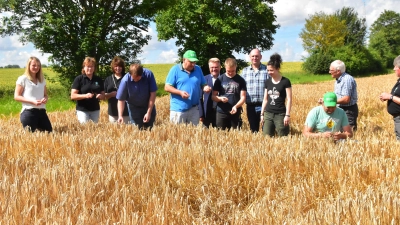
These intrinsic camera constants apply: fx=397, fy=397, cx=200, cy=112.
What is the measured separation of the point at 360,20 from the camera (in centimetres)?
6938

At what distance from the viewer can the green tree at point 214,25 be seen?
3006 cm

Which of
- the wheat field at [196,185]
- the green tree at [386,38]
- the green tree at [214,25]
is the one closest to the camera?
the wheat field at [196,185]

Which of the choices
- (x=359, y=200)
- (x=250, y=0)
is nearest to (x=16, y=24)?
(x=250, y=0)

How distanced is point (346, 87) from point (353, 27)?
68.4 metres

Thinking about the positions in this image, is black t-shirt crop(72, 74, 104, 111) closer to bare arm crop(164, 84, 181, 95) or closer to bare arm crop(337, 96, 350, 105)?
bare arm crop(164, 84, 181, 95)

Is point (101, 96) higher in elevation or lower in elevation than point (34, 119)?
higher

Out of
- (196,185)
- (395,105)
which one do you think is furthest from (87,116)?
(395,105)

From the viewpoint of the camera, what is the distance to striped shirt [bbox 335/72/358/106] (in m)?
6.23

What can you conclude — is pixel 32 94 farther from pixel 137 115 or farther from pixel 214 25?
pixel 214 25

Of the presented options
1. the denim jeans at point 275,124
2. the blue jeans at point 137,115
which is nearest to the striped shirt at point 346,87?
the denim jeans at point 275,124

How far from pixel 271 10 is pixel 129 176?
31.6 metres

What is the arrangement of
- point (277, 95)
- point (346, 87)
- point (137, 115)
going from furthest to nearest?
point (137, 115) < point (346, 87) < point (277, 95)

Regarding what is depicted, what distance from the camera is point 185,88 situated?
6.27 meters

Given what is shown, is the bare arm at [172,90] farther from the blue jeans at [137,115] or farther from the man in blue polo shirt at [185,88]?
the blue jeans at [137,115]
